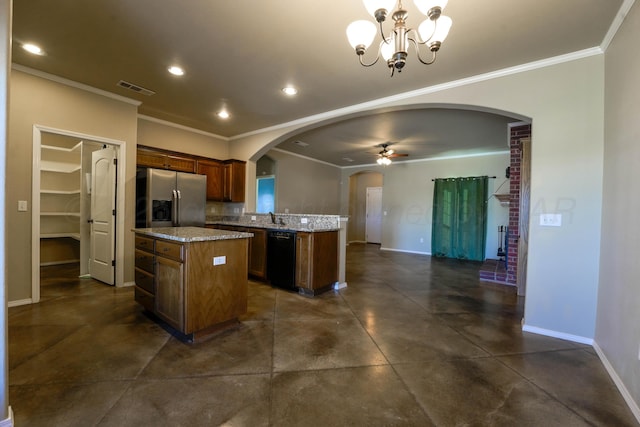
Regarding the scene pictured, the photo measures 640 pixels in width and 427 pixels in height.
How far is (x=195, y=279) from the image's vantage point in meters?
2.31

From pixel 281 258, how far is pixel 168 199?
6.42 feet

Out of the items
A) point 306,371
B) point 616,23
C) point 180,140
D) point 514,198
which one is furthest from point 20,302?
point 514,198

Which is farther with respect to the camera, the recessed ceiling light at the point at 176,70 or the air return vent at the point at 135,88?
the air return vent at the point at 135,88

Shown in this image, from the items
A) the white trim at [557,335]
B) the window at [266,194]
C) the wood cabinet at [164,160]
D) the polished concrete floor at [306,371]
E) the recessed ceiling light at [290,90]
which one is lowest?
the polished concrete floor at [306,371]

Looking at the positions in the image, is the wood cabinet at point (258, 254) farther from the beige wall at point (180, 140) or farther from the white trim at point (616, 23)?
the white trim at point (616, 23)

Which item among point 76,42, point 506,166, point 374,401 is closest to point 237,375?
point 374,401

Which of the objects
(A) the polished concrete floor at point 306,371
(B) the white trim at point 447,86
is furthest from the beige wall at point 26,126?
(B) the white trim at point 447,86

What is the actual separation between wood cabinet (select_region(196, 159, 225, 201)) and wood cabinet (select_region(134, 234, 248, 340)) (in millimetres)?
2440

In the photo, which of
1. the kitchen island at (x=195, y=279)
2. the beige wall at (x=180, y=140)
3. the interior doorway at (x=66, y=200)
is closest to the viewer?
the kitchen island at (x=195, y=279)

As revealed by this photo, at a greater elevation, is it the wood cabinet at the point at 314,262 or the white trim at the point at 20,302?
the wood cabinet at the point at 314,262

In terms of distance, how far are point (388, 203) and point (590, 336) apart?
19.5ft

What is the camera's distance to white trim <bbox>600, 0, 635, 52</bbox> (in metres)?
1.87

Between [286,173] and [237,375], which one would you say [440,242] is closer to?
[286,173]

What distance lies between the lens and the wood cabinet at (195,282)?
2.28 metres
